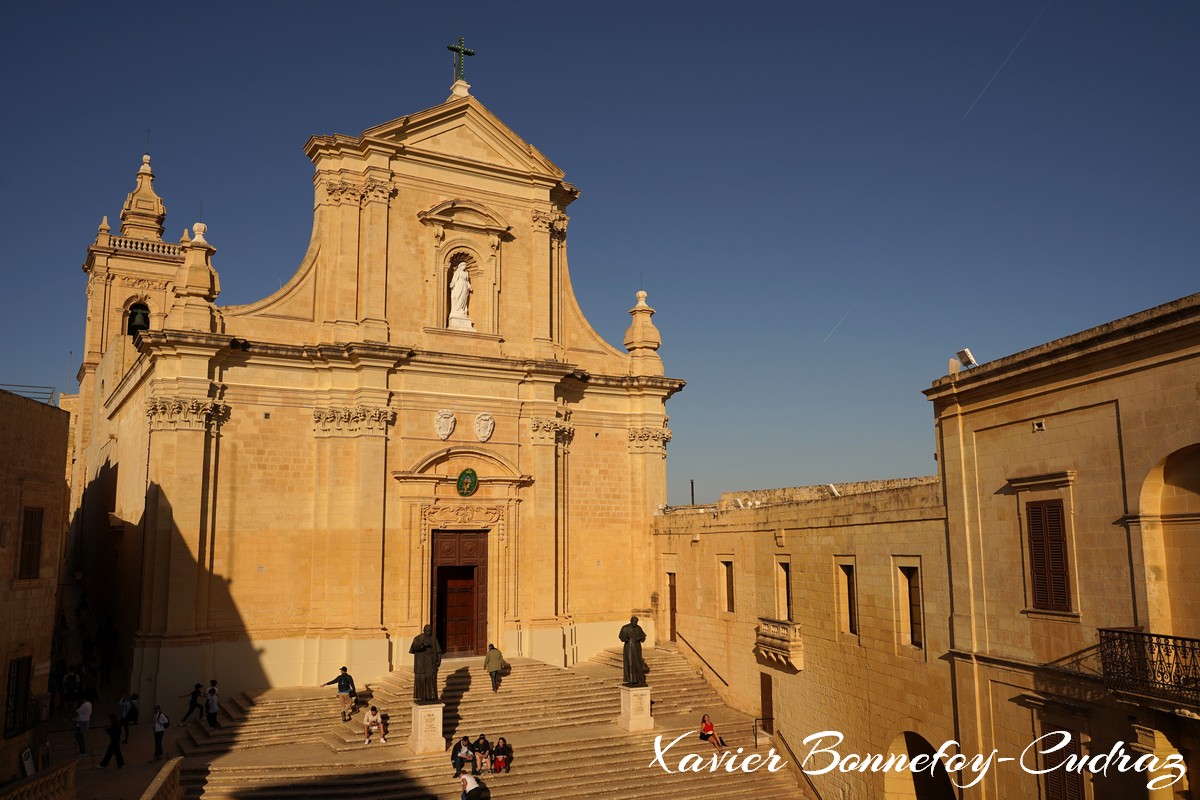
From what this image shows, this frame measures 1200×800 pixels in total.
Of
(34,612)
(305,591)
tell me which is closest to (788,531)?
(305,591)

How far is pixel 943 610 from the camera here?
53.1ft

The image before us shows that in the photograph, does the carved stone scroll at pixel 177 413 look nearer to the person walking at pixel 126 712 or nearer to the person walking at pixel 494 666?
the person walking at pixel 126 712

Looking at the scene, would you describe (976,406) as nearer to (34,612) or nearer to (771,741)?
(771,741)

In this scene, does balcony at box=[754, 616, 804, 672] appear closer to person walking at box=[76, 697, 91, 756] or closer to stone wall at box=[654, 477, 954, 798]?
stone wall at box=[654, 477, 954, 798]

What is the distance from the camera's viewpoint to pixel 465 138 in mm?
27906

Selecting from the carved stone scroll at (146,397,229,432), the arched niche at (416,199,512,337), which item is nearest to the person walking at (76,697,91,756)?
the carved stone scroll at (146,397,229,432)

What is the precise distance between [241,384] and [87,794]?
10683 millimetres

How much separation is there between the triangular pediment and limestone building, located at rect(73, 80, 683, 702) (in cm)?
6

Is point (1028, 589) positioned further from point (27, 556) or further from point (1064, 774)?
point (27, 556)

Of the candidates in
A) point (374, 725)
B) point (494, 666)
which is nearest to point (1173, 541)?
point (494, 666)

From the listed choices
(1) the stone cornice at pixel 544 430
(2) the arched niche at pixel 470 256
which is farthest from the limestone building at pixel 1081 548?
(2) the arched niche at pixel 470 256

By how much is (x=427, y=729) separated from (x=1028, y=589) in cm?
1235

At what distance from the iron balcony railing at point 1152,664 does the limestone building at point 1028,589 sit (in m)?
0.03

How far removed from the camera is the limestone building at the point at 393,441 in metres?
23.3
